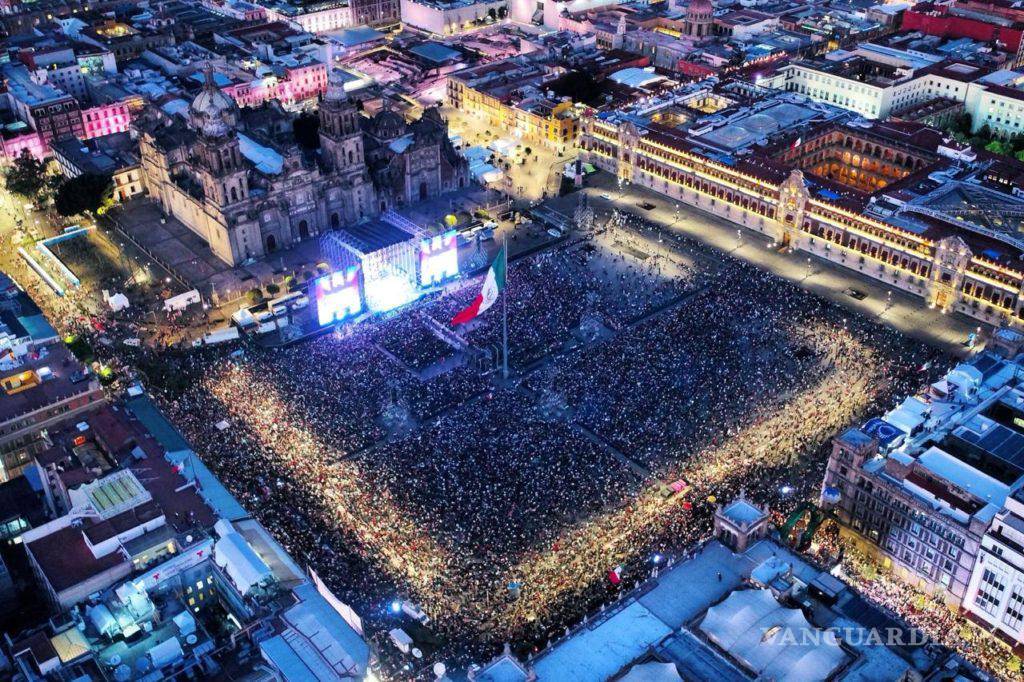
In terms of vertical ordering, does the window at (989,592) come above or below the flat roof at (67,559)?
below

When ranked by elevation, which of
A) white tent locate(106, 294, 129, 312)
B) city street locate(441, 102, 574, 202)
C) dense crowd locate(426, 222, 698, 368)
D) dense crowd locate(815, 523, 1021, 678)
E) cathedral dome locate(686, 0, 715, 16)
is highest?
cathedral dome locate(686, 0, 715, 16)

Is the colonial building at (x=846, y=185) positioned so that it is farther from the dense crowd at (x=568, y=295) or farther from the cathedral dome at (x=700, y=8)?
the cathedral dome at (x=700, y=8)

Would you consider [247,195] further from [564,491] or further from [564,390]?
[564,491]

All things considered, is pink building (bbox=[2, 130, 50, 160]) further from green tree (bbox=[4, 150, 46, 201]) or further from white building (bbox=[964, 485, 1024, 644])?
white building (bbox=[964, 485, 1024, 644])

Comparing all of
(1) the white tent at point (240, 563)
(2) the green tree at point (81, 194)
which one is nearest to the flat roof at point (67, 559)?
(1) the white tent at point (240, 563)

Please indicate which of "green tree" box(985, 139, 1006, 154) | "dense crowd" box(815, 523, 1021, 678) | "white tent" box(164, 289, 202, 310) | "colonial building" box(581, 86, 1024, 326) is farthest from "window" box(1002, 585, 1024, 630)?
"green tree" box(985, 139, 1006, 154)

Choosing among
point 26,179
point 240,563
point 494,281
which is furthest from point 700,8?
point 240,563

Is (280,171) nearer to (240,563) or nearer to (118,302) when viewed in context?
(118,302)
